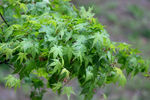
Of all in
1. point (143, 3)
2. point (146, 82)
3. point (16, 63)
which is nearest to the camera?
point (16, 63)

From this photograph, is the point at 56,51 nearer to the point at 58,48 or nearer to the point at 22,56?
the point at 58,48

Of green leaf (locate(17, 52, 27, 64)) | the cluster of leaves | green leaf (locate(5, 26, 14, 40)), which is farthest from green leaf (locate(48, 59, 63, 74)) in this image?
green leaf (locate(5, 26, 14, 40))

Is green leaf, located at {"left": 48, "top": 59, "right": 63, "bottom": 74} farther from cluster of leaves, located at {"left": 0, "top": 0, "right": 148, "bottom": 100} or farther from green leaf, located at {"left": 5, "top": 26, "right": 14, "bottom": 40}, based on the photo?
green leaf, located at {"left": 5, "top": 26, "right": 14, "bottom": 40}

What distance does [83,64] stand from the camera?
204 centimetres

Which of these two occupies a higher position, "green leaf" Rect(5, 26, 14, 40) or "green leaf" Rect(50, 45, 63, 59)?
"green leaf" Rect(5, 26, 14, 40)

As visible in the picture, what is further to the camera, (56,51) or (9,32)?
(9,32)

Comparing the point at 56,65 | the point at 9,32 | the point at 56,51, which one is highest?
the point at 9,32

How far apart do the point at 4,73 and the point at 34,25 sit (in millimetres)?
5827

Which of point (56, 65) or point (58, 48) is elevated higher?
point (58, 48)

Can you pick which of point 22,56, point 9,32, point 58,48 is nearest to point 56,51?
point 58,48

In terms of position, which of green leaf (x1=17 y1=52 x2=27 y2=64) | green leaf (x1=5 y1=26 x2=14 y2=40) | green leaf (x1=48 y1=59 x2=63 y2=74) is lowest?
green leaf (x1=48 y1=59 x2=63 y2=74)

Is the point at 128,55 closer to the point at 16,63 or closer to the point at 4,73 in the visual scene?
the point at 16,63

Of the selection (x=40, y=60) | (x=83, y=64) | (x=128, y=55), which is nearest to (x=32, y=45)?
(x=40, y=60)

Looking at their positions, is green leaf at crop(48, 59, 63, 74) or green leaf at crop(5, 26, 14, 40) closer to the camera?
green leaf at crop(48, 59, 63, 74)
